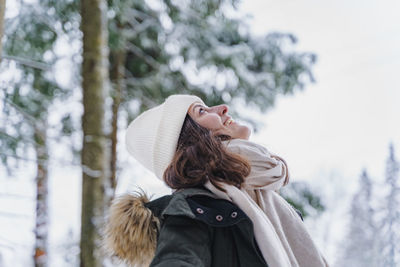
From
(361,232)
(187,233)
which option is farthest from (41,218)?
(187,233)

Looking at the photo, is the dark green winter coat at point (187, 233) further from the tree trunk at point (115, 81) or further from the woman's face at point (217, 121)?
the tree trunk at point (115, 81)

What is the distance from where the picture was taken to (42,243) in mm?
5184

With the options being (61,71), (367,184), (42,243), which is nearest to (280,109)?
(367,184)

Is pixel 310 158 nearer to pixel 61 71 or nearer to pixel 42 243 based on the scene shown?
pixel 61 71

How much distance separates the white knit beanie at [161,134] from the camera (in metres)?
1.31

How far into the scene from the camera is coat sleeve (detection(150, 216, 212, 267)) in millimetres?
982

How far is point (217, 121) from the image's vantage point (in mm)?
1315

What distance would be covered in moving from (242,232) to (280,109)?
345cm

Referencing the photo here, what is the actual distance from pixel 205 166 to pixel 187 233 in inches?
8.4

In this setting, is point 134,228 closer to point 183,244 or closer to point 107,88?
point 183,244

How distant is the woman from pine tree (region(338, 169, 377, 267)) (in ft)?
5.89

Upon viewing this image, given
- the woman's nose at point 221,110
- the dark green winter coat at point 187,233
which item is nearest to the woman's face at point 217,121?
the woman's nose at point 221,110

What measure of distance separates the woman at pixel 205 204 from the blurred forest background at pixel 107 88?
4.49 feet

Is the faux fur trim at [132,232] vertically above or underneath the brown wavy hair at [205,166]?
underneath
